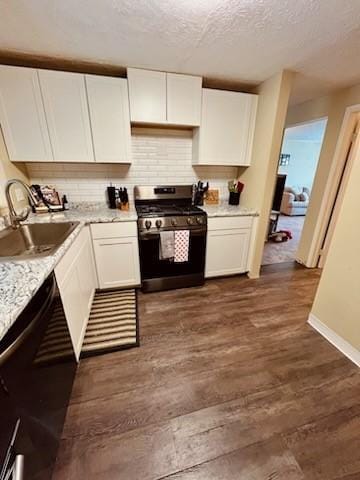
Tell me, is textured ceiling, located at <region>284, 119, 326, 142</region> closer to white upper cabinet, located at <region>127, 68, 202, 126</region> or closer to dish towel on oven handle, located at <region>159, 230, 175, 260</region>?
white upper cabinet, located at <region>127, 68, 202, 126</region>

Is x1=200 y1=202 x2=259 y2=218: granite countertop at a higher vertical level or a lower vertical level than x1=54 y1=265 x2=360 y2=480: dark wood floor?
higher

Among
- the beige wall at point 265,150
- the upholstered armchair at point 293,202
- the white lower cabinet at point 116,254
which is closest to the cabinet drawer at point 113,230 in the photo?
the white lower cabinet at point 116,254

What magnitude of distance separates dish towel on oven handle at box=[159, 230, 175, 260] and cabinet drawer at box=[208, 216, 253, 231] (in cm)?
47

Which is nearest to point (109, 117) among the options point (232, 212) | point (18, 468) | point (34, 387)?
point (232, 212)

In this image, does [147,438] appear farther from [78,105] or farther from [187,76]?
[187,76]

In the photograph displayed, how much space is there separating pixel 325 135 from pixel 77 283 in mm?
3459

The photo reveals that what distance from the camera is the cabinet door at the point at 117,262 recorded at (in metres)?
2.19

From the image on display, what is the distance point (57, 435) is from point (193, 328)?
1172 millimetres

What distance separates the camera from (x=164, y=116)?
2.21 metres

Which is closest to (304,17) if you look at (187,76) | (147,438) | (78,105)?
(187,76)

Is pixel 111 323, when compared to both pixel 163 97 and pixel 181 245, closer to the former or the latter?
pixel 181 245

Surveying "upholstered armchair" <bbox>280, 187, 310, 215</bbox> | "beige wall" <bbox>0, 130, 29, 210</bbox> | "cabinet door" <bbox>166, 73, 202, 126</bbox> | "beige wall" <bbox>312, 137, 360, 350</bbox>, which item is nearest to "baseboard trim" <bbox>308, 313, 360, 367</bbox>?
"beige wall" <bbox>312, 137, 360, 350</bbox>

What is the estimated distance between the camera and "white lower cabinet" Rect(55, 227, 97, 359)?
138 cm

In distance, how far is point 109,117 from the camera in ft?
6.90
